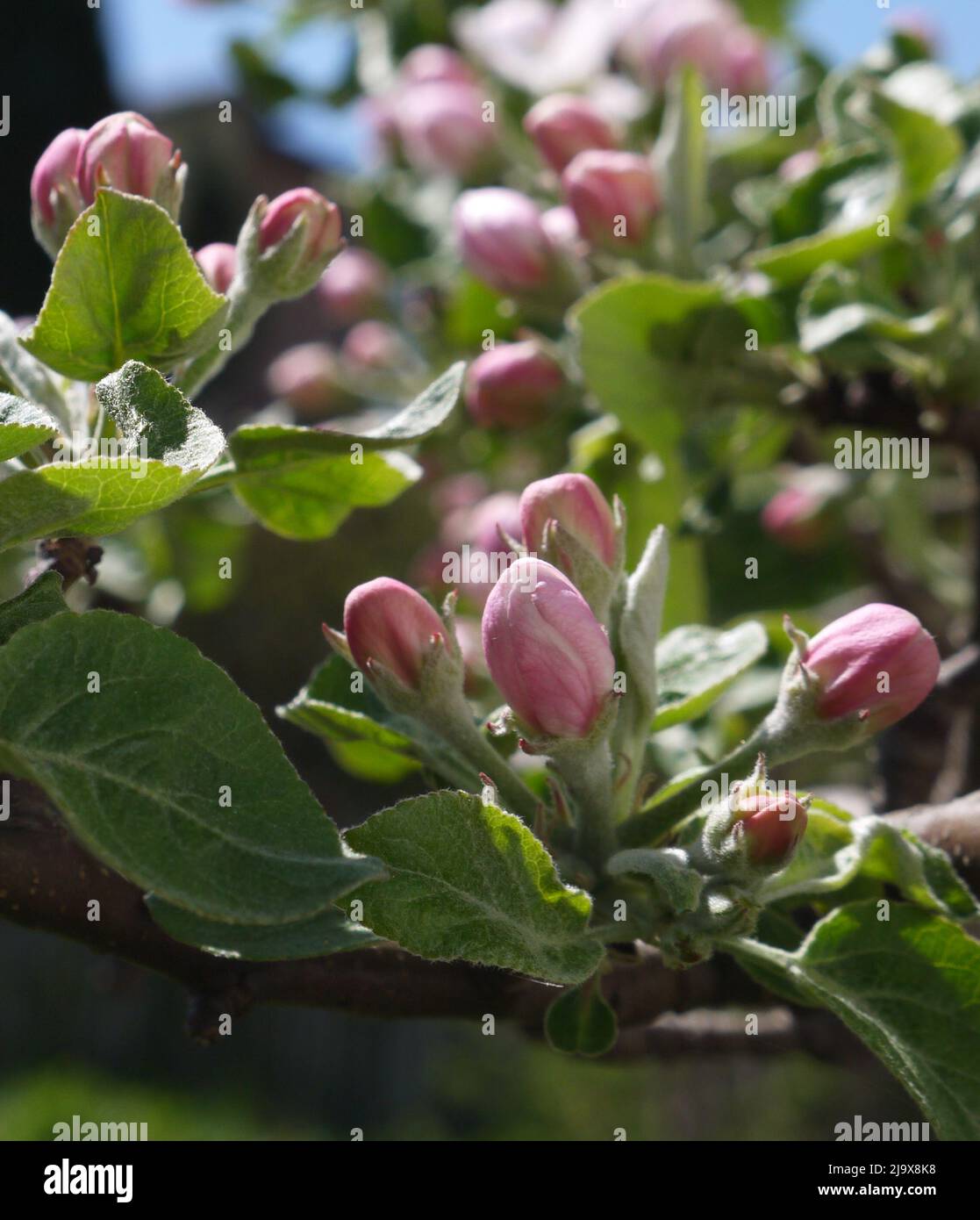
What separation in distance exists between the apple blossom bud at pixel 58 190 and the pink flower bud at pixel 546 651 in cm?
30

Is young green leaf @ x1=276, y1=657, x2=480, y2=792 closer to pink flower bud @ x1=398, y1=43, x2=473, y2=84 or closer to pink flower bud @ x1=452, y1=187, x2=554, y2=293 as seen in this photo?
pink flower bud @ x1=452, y1=187, x2=554, y2=293

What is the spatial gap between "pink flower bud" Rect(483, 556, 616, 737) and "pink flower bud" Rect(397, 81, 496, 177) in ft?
3.22

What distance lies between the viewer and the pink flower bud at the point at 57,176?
0.65 metres

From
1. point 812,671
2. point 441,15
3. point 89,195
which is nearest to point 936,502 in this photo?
point 441,15

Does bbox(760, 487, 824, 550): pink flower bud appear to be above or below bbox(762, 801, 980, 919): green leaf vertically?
above

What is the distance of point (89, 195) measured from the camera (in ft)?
2.09

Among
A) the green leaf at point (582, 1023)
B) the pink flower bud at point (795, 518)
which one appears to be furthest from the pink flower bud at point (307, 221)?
the pink flower bud at point (795, 518)

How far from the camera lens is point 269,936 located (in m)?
0.51

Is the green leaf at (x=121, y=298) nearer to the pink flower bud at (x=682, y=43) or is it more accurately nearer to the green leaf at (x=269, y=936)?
the green leaf at (x=269, y=936)

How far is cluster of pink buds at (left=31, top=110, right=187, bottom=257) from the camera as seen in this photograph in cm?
62

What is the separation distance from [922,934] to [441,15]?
62.8 inches

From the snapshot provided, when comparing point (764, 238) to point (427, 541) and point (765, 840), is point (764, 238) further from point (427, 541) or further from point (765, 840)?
point (427, 541)

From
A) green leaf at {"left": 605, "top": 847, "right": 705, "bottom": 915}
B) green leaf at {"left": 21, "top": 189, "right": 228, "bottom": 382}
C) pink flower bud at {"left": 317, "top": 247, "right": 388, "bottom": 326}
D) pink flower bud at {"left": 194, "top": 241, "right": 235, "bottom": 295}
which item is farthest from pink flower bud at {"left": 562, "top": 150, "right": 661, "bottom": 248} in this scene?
pink flower bud at {"left": 317, "top": 247, "right": 388, "bottom": 326}

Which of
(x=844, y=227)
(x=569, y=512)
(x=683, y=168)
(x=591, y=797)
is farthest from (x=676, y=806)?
(x=683, y=168)
